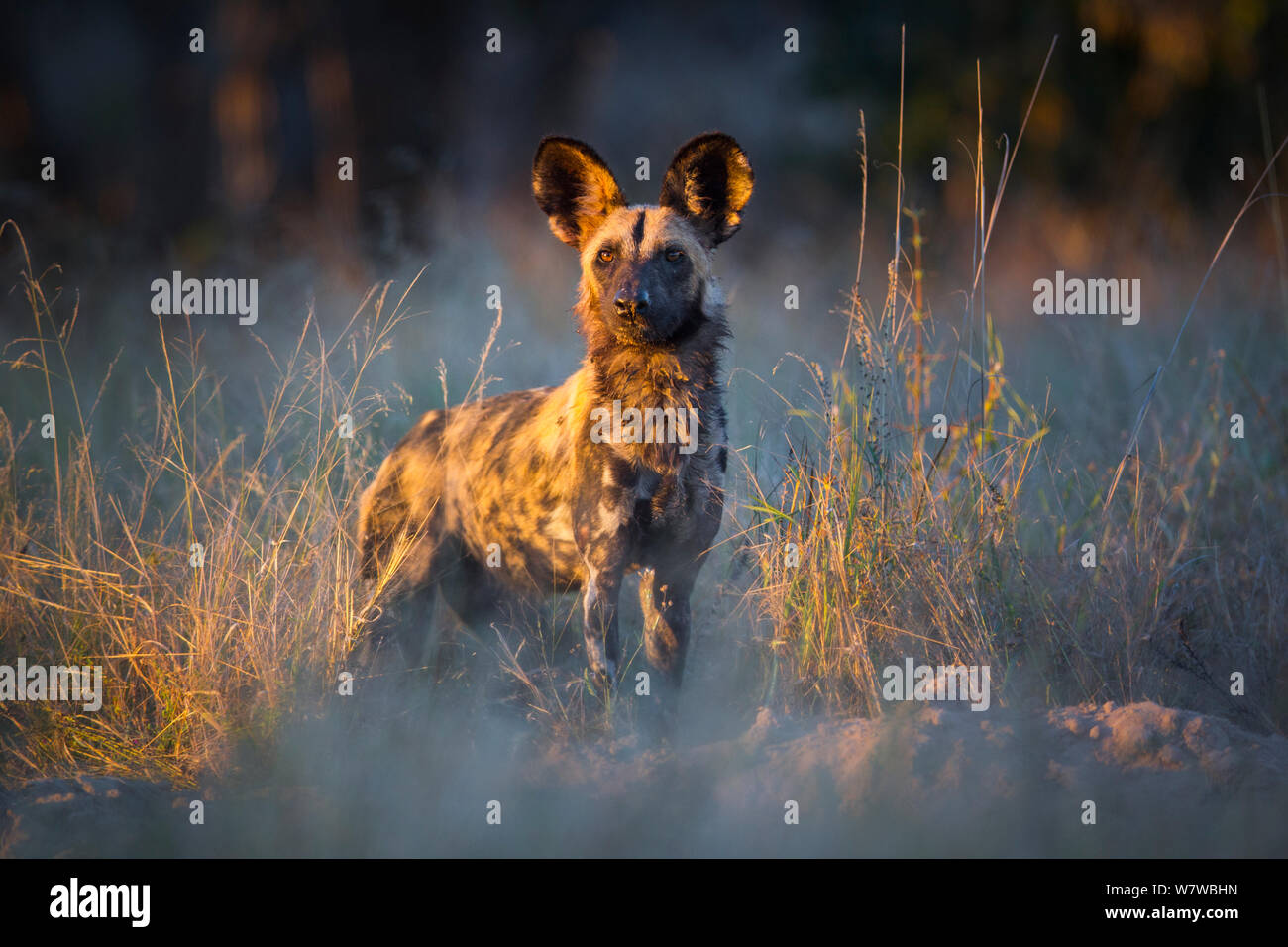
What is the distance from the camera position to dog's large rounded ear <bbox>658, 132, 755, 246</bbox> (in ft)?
13.4

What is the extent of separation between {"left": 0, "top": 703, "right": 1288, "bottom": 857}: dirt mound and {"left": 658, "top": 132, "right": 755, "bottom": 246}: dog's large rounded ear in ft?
6.63

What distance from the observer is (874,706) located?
3.81m

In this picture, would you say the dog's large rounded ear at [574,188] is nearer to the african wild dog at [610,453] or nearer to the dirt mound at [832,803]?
the african wild dog at [610,453]

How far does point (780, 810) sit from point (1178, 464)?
3.03 meters

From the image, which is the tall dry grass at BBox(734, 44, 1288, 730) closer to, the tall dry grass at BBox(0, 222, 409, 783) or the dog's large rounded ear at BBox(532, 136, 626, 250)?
the dog's large rounded ear at BBox(532, 136, 626, 250)

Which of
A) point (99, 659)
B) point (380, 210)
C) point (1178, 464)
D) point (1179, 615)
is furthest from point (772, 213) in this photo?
point (99, 659)

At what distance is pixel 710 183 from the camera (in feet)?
13.8

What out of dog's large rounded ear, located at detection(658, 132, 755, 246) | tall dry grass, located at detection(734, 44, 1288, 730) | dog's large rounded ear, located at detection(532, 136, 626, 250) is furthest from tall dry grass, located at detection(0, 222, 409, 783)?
tall dry grass, located at detection(734, 44, 1288, 730)

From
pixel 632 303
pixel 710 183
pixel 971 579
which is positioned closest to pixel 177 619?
pixel 632 303

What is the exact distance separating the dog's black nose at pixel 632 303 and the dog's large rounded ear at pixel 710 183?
0.60m

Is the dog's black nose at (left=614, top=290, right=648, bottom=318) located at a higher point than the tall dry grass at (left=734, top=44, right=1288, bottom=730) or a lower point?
higher

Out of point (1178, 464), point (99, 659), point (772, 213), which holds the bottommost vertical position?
point (99, 659)

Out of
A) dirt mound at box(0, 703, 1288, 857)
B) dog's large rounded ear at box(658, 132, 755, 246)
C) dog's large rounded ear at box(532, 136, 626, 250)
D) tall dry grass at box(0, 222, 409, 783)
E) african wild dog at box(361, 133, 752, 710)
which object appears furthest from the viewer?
dog's large rounded ear at box(532, 136, 626, 250)
